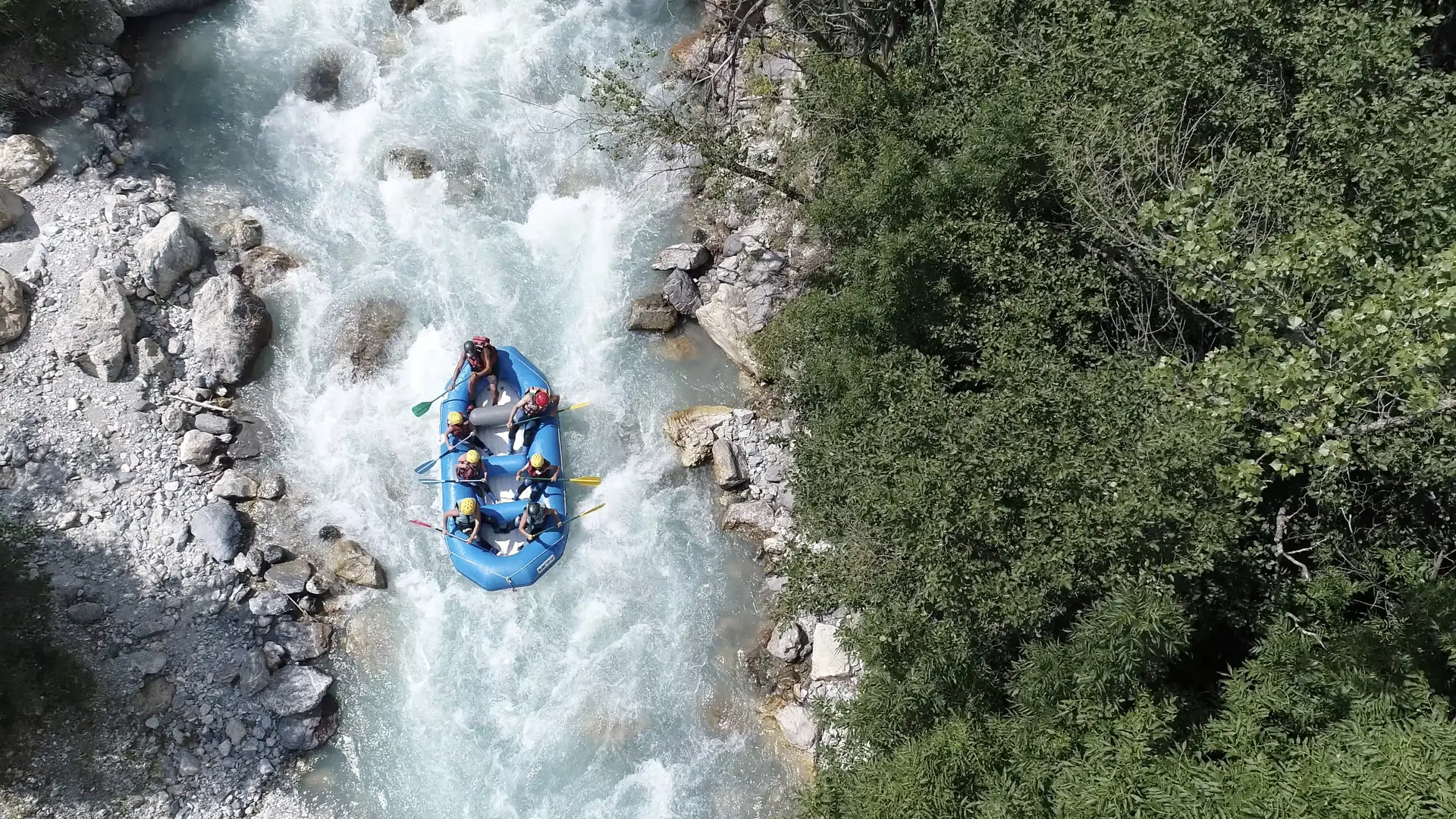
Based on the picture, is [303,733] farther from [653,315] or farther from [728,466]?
[653,315]

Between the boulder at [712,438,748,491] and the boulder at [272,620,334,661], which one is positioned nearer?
the boulder at [272,620,334,661]

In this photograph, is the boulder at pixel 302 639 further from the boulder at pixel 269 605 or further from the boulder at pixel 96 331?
the boulder at pixel 96 331

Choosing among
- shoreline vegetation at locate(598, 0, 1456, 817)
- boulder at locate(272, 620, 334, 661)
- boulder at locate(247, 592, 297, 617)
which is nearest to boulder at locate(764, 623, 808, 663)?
shoreline vegetation at locate(598, 0, 1456, 817)

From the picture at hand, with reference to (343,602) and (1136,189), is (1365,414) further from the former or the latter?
(343,602)

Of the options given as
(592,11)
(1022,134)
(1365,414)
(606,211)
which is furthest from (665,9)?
(1365,414)

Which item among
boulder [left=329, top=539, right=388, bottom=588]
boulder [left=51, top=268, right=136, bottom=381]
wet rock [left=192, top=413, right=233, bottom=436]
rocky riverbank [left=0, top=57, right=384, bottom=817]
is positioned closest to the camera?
rocky riverbank [left=0, top=57, right=384, bottom=817]

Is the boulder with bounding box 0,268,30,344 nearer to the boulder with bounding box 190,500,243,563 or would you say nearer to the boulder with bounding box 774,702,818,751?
the boulder with bounding box 190,500,243,563

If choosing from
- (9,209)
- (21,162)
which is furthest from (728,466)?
(21,162)
